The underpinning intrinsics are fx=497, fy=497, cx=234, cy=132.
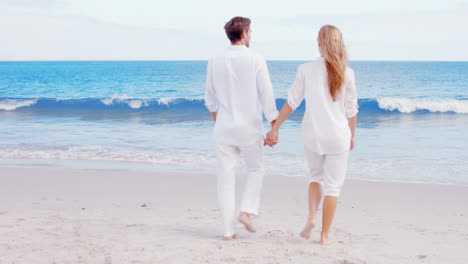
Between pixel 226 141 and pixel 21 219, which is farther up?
pixel 226 141

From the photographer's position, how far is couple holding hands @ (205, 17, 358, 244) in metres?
3.26

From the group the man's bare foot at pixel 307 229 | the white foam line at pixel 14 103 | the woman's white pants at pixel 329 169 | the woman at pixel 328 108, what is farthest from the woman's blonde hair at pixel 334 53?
the white foam line at pixel 14 103

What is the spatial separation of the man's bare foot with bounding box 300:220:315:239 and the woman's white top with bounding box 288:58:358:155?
0.55 meters

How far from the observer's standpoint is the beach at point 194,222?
3.25 metres

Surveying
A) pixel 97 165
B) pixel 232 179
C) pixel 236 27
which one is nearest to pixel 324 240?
pixel 232 179

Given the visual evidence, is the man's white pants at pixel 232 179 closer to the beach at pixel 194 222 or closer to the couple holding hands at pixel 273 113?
the couple holding hands at pixel 273 113

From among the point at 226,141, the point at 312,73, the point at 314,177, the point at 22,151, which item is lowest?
the point at 22,151

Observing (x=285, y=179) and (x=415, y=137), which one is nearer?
(x=285, y=179)

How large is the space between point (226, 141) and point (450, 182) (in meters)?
3.64

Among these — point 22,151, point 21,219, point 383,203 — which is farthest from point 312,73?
point 22,151

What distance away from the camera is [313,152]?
3.41 metres

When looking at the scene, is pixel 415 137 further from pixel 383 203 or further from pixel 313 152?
pixel 313 152

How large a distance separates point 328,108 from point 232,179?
882mm

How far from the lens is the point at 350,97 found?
3289 mm
